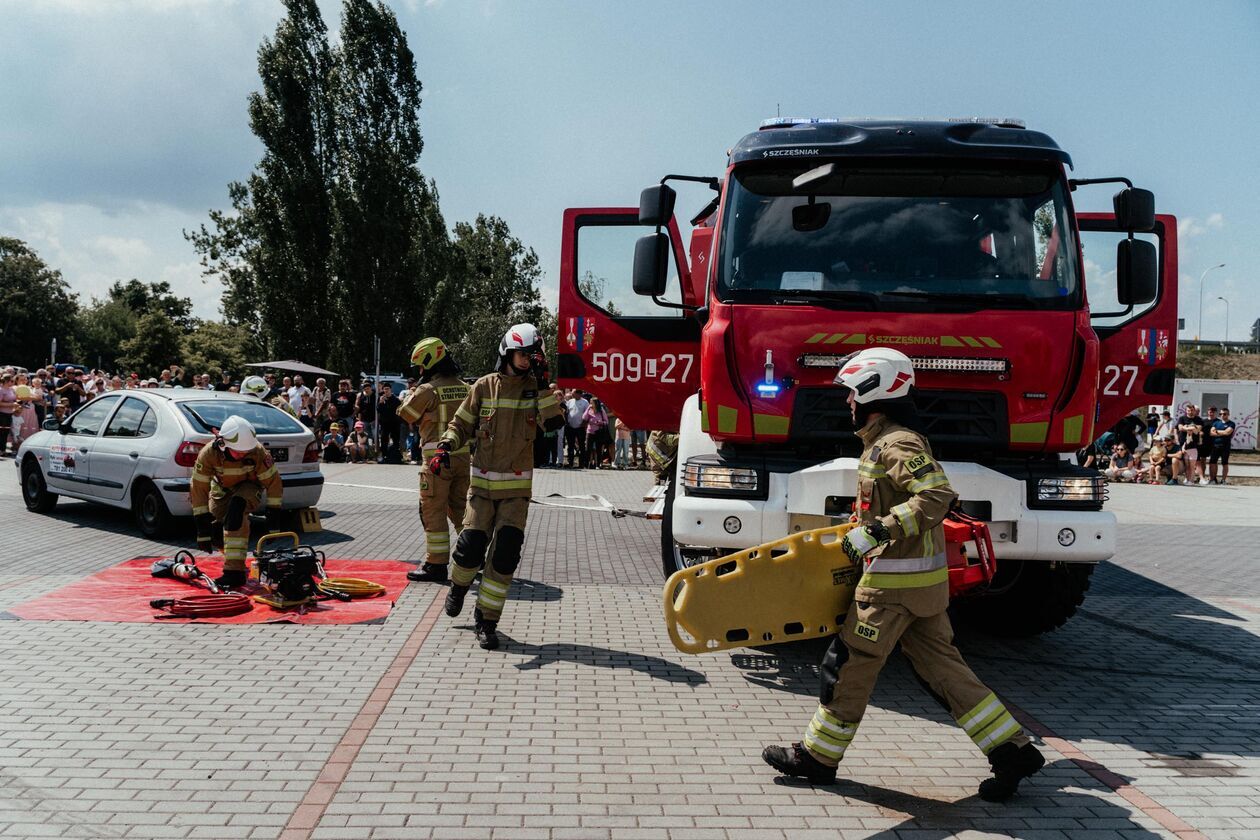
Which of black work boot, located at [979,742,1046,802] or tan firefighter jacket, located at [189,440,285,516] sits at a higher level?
tan firefighter jacket, located at [189,440,285,516]

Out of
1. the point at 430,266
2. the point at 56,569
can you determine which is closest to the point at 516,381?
the point at 56,569

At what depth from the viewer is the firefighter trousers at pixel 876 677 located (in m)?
4.02

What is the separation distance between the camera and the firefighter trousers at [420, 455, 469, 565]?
26.3 feet

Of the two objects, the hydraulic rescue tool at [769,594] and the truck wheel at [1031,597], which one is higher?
the hydraulic rescue tool at [769,594]

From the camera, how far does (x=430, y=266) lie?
39750 mm

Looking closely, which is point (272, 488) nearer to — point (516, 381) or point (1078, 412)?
point (516, 381)

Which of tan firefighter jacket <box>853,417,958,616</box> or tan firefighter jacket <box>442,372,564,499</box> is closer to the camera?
tan firefighter jacket <box>853,417,958,616</box>

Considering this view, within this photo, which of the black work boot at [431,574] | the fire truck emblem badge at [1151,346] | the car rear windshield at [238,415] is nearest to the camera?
the fire truck emblem badge at [1151,346]

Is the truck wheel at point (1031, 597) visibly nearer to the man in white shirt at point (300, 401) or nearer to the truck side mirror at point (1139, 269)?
the truck side mirror at point (1139, 269)

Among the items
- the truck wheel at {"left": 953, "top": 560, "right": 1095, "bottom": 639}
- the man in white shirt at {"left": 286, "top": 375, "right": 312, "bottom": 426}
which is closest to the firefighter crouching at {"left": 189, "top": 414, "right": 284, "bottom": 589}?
the truck wheel at {"left": 953, "top": 560, "right": 1095, "bottom": 639}

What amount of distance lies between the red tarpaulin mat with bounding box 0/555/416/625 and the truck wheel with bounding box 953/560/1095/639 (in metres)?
4.35

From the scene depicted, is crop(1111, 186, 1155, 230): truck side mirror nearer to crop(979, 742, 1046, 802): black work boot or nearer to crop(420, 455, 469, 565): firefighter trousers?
crop(979, 742, 1046, 802): black work boot

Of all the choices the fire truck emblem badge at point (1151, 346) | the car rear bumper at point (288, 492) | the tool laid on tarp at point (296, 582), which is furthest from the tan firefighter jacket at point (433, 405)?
the fire truck emblem badge at point (1151, 346)

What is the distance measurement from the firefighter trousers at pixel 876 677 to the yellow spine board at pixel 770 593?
1.04 feet
